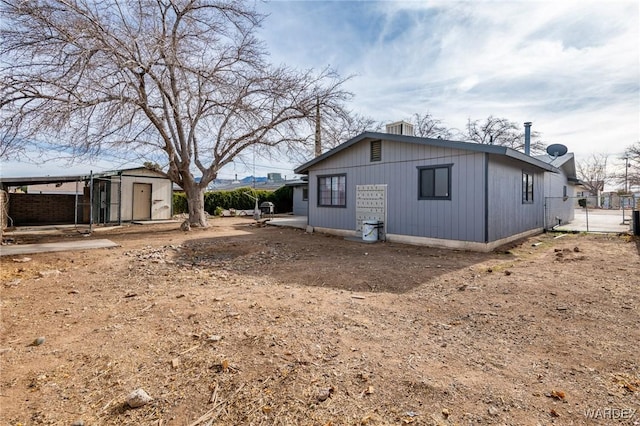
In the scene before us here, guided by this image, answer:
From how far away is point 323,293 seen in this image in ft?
15.1

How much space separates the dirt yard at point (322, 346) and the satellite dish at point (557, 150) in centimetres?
1063

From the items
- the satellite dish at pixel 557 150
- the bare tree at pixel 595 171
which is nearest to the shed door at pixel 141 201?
the satellite dish at pixel 557 150

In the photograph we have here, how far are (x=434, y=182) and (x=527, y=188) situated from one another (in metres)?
4.53

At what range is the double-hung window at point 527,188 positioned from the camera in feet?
34.4

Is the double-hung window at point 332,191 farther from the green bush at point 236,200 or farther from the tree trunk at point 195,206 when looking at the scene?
the green bush at point 236,200

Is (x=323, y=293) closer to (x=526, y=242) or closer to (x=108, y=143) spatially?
(x=526, y=242)

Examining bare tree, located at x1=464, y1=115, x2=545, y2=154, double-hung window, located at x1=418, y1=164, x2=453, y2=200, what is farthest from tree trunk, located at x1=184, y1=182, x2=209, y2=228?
bare tree, located at x1=464, y1=115, x2=545, y2=154

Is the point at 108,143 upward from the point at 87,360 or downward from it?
upward

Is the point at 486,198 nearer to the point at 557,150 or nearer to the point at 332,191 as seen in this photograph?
the point at 332,191

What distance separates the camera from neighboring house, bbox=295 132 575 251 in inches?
312

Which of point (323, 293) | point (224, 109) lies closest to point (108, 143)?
point (224, 109)

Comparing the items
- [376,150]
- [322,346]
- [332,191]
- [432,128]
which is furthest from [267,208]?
[322,346]

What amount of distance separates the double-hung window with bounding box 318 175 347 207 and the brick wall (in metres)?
12.4

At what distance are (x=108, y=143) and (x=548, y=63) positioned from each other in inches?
526
